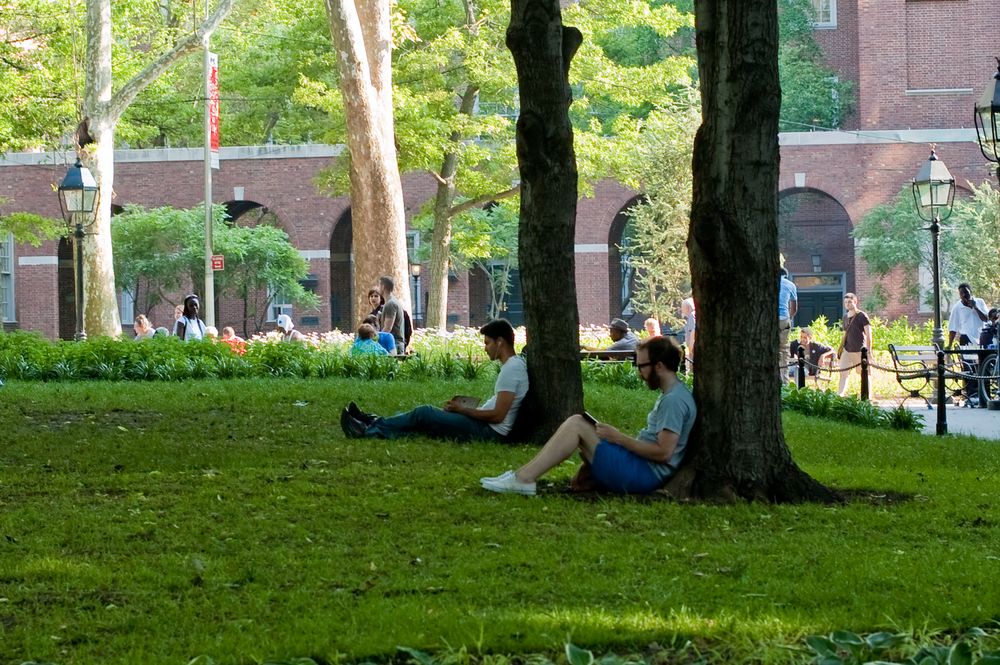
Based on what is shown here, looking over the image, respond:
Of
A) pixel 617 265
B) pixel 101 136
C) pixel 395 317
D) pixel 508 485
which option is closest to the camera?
pixel 508 485

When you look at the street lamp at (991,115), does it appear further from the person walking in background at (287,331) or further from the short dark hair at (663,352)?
the person walking in background at (287,331)

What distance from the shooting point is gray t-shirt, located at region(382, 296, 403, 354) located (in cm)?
2009

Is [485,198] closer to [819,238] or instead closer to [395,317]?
[395,317]

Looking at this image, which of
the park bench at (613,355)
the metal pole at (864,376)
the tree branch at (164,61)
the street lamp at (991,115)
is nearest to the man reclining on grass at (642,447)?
the street lamp at (991,115)

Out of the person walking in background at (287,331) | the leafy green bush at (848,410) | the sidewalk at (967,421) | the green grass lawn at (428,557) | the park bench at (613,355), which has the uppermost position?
the person walking in background at (287,331)

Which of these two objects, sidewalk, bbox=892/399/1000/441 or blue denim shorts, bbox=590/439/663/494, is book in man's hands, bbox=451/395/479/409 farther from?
sidewalk, bbox=892/399/1000/441

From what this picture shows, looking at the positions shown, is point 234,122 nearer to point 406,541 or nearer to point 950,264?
point 950,264

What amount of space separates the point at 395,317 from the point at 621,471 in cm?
1193

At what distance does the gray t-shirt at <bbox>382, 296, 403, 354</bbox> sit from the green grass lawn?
28.1 ft

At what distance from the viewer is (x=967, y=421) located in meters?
17.3

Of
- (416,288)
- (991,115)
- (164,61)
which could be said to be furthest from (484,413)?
(416,288)

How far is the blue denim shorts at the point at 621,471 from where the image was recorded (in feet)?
28.3

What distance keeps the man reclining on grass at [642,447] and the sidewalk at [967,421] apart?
634 cm

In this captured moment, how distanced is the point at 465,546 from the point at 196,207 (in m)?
37.5
